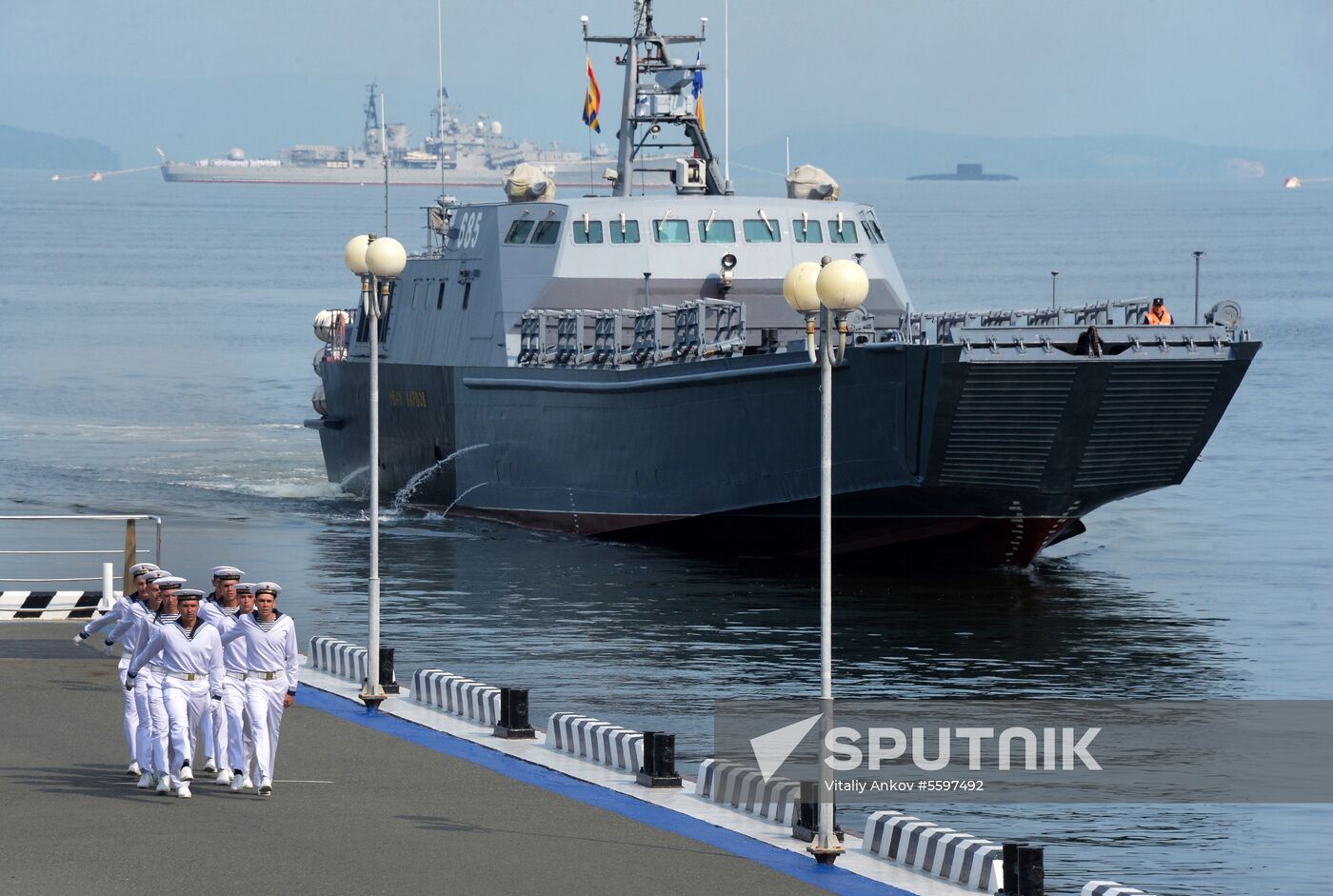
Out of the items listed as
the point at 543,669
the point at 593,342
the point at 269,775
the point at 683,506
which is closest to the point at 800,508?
the point at 683,506

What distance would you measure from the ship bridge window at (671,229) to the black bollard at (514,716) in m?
14.7

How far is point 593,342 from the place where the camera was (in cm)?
2839

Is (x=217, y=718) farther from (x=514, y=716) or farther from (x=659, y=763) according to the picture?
(x=659, y=763)

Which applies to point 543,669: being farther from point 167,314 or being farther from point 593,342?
point 167,314

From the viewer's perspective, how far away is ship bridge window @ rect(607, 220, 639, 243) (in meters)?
29.8

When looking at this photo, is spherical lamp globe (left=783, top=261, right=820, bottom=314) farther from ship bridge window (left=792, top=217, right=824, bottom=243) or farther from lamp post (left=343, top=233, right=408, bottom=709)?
ship bridge window (left=792, top=217, right=824, bottom=243)

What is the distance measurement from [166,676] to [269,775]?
92cm

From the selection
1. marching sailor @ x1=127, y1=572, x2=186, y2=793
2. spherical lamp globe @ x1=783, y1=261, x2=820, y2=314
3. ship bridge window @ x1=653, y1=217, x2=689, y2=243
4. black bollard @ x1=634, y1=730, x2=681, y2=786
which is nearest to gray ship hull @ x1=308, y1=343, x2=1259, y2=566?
ship bridge window @ x1=653, y1=217, x2=689, y2=243

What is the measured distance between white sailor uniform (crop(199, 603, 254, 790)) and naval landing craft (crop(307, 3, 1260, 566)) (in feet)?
37.9

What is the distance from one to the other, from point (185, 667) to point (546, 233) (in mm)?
16831

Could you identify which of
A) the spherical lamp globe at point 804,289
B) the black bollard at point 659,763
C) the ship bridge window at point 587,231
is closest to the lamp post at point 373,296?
the black bollard at point 659,763

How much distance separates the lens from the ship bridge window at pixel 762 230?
1180 inches

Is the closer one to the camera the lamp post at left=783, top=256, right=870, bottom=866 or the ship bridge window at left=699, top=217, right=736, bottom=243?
the lamp post at left=783, top=256, right=870, bottom=866

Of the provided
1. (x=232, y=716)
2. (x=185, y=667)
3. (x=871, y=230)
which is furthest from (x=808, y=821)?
(x=871, y=230)
